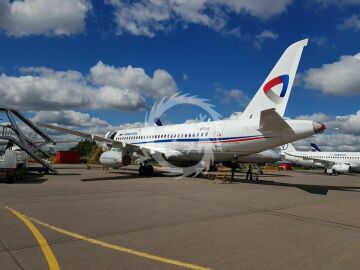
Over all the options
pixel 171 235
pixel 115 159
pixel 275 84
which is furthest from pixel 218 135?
pixel 171 235

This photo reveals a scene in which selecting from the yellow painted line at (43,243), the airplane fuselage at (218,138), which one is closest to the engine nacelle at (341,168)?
the airplane fuselage at (218,138)

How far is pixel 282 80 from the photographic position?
17516 mm

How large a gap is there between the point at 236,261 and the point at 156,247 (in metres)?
1.38

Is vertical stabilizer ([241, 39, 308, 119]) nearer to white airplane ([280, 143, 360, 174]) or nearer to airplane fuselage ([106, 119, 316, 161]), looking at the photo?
airplane fuselage ([106, 119, 316, 161])

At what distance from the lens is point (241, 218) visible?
8.32 meters

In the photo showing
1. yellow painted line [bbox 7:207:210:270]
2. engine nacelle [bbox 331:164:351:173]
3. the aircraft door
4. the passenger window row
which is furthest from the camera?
engine nacelle [bbox 331:164:351:173]

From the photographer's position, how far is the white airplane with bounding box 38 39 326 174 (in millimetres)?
16188

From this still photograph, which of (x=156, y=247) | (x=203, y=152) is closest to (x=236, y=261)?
(x=156, y=247)

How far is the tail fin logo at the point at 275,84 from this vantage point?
17438 mm

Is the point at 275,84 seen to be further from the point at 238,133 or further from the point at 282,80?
the point at 238,133

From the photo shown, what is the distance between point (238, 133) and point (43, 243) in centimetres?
1435

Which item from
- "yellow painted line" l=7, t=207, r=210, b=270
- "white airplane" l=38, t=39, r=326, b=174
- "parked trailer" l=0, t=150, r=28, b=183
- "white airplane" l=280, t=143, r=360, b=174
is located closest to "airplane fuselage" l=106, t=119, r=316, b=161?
"white airplane" l=38, t=39, r=326, b=174

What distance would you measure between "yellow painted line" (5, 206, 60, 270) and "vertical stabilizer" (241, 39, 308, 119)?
44.8ft

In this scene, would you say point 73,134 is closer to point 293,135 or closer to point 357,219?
point 293,135
